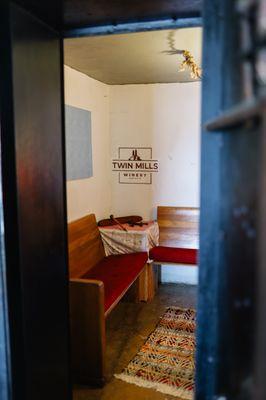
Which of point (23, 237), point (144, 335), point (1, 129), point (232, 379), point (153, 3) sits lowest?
point (144, 335)

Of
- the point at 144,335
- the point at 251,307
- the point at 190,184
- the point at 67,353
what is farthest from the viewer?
the point at 190,184

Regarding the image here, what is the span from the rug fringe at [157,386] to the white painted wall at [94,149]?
148cm

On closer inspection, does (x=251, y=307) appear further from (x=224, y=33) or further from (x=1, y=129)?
A: (x=1, y=129)

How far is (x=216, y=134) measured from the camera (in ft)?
2.93

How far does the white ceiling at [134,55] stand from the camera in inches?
100.0

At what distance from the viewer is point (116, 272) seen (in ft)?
11.1

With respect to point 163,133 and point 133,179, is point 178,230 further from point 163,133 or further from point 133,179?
point 163,133

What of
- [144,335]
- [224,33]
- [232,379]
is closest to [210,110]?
[224,33]

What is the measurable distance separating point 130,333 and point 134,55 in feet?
7.85

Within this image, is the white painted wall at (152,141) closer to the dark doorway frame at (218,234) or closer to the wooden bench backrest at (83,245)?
the wooden bench backrest at (83,245)

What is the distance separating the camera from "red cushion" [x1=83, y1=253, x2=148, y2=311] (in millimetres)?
2949

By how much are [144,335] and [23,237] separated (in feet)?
6.82

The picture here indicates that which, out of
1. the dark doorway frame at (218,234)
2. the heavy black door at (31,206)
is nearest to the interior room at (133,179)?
the heavy black door at (31,206)

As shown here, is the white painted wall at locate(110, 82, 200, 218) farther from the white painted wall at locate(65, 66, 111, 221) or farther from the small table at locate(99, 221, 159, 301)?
the small table at locate(99, 221, 159, 301)
